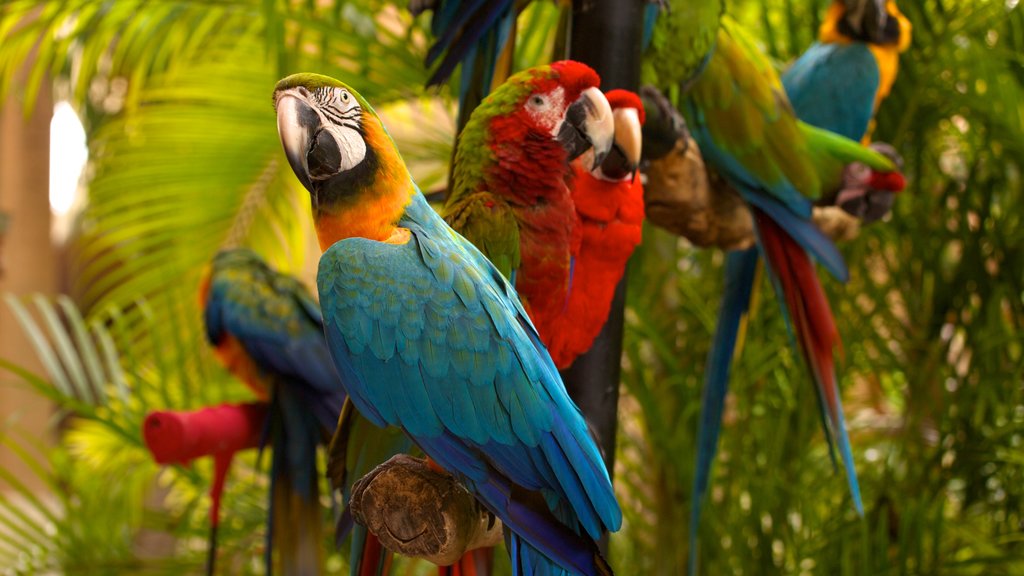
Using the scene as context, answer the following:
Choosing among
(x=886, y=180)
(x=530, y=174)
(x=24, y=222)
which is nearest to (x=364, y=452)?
(x=530, y=174)

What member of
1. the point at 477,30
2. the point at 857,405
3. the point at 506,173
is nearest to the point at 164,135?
the point at 477,30

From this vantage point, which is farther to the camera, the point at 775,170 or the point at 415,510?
the point at 775,170

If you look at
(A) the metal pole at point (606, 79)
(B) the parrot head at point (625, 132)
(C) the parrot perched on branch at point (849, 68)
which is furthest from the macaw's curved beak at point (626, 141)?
(C) the parrot perched on branch at point (849, 68)

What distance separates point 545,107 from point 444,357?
166 mm

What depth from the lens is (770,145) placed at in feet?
2.98

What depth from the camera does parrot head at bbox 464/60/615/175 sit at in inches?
21.7

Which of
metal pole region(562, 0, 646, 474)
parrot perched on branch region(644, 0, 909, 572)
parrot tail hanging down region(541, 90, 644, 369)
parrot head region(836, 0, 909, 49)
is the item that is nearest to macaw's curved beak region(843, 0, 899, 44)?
parrot head region(836, 0, 909, 49)

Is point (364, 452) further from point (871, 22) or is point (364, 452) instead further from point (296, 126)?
point (871, 22)

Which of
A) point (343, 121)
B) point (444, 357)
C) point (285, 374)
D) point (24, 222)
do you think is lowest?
point (24, 222)

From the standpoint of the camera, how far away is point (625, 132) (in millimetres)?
608

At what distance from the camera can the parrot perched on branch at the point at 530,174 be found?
1.82 ft

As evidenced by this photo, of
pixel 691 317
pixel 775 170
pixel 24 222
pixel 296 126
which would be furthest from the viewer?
pixel 24 222

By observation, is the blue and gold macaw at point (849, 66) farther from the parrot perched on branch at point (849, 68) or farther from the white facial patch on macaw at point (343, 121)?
the white facial patch on macaw at point (343, 121)

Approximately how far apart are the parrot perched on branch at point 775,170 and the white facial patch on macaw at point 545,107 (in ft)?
1.03
